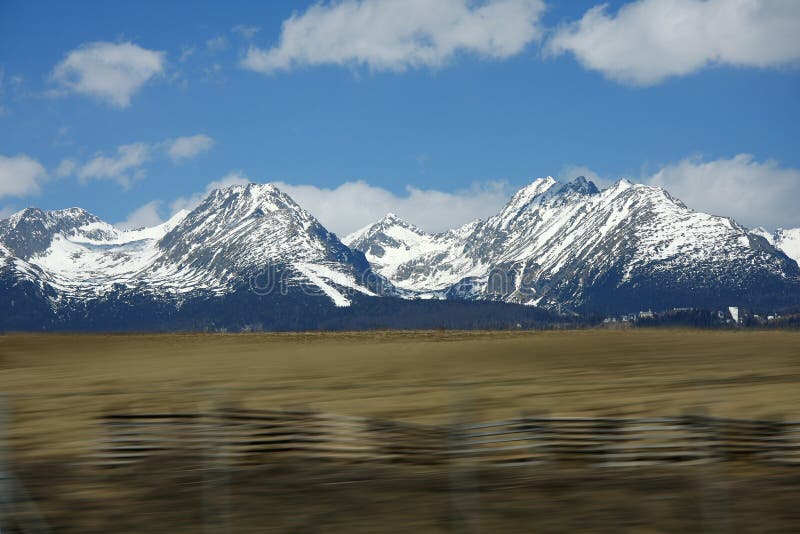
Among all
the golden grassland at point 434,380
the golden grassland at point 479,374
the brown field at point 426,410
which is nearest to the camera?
the brown field at point 426,410

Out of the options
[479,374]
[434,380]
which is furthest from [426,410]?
[479,374]

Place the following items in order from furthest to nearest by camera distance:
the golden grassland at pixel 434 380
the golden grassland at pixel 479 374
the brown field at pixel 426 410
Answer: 1. the golden grassland at pixel 479 374
2. the golden grassland at pixel 434 380
3. the brown field at pixel 426 410

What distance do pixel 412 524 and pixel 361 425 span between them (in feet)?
11.2

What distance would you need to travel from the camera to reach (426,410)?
2273 centimetres

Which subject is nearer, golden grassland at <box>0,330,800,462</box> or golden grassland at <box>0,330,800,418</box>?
golden grassland at <box>0,330,800,462</box>

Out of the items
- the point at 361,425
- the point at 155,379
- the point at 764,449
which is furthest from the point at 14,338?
the point at 764,449

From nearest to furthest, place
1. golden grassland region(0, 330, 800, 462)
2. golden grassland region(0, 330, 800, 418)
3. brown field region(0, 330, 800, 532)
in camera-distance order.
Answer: brown field region(0, 330, 800, 532)
golden grassland region(0, 330, 800, 462)
golden grassland region(0, 330, 800, 418)

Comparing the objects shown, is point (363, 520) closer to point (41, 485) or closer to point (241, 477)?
point (241, 477)

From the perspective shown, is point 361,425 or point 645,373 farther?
point 645,373

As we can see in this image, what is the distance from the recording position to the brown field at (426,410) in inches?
524

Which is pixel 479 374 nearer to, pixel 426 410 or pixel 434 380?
pixel 434 380

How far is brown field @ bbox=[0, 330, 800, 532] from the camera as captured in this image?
13312 millimetres

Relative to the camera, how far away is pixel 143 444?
15797 mm

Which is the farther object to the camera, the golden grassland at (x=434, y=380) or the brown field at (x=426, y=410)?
the golden grassland at (x=434, y=380)
